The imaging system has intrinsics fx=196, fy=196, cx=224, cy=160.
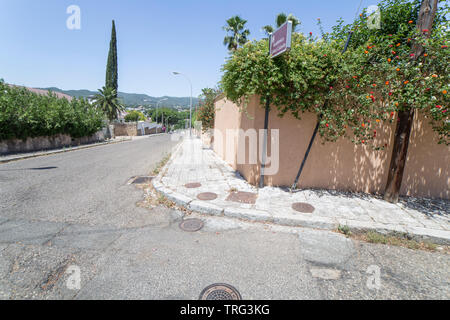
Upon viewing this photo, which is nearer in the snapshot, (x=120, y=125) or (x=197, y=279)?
(x=197, y=279)

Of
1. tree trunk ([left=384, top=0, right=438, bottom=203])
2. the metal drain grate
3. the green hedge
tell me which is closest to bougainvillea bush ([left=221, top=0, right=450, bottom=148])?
tree trunk ([left=384, top=0, right=438, bottom=203])

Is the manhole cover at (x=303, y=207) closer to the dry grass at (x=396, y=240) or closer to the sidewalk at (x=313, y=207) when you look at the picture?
the sidewalk at (x=313, y=207)

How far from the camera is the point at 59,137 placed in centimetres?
1584

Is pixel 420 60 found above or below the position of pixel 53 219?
above

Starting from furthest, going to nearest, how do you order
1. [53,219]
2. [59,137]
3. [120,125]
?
[120,125] → [59,137] → [53,219]

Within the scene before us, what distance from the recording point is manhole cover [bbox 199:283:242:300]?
2018 millimetres

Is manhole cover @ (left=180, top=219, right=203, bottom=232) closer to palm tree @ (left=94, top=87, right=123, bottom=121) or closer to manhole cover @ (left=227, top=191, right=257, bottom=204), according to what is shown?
manhole cover @ (left=227, top=191, right=257, bottom=204)

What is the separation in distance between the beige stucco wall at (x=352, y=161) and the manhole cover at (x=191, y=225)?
7.43ft

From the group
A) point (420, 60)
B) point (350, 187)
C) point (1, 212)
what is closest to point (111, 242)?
point (1, 212)

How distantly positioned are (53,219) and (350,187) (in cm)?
672

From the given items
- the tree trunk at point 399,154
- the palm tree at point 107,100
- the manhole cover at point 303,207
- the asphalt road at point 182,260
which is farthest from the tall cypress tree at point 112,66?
the tree trunk at point 399,154

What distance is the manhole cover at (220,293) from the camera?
2.02 m

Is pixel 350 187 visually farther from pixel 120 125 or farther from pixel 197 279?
pixel 120 125

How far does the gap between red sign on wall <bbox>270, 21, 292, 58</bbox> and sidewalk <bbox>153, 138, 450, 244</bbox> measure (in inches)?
121
